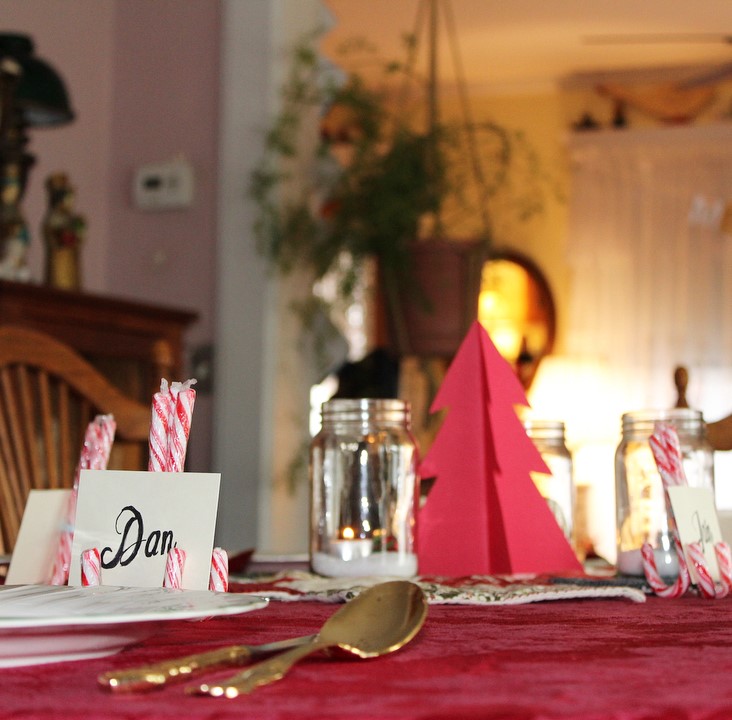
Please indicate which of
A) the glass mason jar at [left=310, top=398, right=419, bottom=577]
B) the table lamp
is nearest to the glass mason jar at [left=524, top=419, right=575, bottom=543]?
the glass mason jar at [left=310, top=398, right=419, bottom=577]

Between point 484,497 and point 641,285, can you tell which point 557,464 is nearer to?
point 484,497

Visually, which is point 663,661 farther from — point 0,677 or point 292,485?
point 292,485

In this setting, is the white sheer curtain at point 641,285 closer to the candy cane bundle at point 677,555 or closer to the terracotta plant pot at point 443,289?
the terracotta plant pot at point 443,289

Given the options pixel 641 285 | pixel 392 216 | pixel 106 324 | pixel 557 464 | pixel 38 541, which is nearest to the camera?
pixel 38 541

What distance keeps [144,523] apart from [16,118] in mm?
2010

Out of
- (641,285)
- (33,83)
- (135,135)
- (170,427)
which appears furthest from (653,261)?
(170,427)

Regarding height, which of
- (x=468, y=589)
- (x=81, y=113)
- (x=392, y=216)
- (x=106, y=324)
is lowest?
(x=468, y=589)

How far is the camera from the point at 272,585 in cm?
94

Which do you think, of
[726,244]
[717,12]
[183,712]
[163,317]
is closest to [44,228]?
[163,317]

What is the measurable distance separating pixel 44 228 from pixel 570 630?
2.20 metres

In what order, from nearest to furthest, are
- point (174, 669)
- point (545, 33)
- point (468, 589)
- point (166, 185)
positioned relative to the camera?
1. point (174, 669)
2. point (468, 589)
3. point (166, 185)
4. point (545, 33)

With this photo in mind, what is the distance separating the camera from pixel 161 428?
29.7 inches

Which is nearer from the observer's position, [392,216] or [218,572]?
[218,572]

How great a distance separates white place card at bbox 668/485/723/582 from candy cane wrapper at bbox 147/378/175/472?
1.31ft
